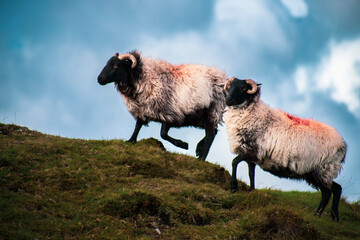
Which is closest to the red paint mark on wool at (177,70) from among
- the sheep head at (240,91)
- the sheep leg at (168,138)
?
the sheep leg at (168,138)

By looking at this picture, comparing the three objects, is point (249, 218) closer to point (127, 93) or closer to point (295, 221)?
point (295, 221)

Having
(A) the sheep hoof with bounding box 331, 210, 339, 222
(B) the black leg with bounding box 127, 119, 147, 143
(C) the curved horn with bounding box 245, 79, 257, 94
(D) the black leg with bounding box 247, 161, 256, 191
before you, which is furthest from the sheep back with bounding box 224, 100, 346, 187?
(B) the black leg with bounding box 127, 119, 147, 143

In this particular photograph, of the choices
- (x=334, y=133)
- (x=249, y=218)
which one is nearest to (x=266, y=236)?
(x=249, y=218)

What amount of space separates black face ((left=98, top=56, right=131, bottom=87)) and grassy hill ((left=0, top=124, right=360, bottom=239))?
2.20 metres

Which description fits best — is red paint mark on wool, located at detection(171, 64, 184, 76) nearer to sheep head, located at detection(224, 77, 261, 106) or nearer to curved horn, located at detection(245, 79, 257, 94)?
sheep head, located at detection(224, 77, 261, 106)

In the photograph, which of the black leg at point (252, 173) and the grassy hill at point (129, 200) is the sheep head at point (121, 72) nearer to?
the grassy hill at point (129, 200)

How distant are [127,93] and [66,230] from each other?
659 cm

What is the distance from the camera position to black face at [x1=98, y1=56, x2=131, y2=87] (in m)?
13.9

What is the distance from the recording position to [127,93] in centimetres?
1414

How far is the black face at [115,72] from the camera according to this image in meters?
13.9

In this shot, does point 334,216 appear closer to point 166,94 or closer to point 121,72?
point 166,94

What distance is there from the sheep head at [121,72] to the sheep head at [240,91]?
3868 millimetres

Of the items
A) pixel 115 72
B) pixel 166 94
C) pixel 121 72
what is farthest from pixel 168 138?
pixel 115 72

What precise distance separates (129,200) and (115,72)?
19.2ft
